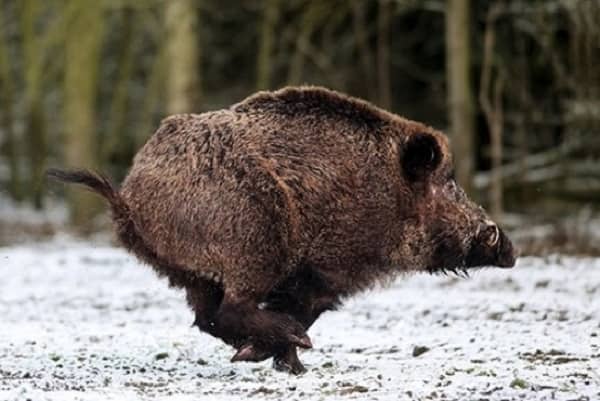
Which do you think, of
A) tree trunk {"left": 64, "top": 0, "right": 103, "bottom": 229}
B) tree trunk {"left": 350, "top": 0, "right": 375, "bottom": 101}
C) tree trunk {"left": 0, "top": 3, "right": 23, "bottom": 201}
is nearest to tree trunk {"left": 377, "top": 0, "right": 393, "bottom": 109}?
tree trunk {"left": 350, "top": 0, "right": 375, "bottom": 101}

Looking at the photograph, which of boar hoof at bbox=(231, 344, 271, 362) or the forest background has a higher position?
boar hoof at bbox=(231, 344, 271, 362)

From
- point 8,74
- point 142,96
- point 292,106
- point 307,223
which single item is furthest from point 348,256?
point 142,96

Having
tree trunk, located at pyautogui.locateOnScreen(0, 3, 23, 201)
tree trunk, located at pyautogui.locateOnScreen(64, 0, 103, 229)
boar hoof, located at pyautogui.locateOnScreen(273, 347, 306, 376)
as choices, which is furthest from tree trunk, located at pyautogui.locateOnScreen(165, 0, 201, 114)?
boar hoof, located at pyautogui.locateOnScreen(273, 347, 306, 376)

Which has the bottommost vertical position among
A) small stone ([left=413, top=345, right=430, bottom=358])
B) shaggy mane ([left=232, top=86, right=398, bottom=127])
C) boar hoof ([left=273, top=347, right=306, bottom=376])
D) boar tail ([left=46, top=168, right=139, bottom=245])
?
small stone ([left=413, top=345, right=430, bottom=358])

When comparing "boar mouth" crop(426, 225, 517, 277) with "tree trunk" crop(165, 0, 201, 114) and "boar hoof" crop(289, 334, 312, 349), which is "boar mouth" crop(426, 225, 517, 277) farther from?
"tree trunk" crop(165, 0, 201, 114)

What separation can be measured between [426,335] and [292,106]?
7.04 ft

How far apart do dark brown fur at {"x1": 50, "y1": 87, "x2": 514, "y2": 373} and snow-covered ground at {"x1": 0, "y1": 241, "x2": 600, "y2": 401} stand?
388mm

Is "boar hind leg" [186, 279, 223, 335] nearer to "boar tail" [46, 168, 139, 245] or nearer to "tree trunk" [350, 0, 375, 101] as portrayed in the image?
"boar tail" [46, 168, 139, 245]

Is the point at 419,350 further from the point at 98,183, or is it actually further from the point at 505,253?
the point at 98,183

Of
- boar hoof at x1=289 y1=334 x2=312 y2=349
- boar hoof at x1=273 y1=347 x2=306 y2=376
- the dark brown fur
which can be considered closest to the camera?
the dark brown fur

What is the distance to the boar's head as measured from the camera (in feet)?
27.1

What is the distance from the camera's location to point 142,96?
35844 mm

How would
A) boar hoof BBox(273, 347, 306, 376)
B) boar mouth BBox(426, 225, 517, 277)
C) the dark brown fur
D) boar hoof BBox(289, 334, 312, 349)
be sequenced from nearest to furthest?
the dark brown fur < boar hoof BBox(289, 334, 312, 349) < boar hoof BBox(273, 347, 306, 376) < boar mouth BBox(426, 225, 517, 277)

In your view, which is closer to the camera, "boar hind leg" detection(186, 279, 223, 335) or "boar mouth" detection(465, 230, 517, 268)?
"boar hind leg" detection(186, 279, 223, 335)
